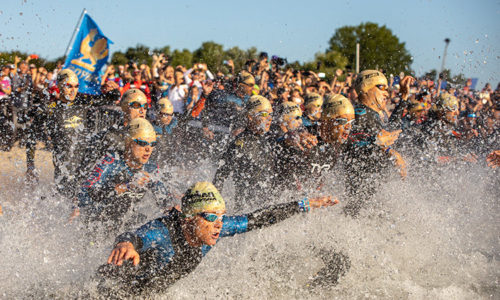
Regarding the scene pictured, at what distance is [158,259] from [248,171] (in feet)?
5.90

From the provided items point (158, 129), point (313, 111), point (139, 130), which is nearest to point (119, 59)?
point (158, 129)

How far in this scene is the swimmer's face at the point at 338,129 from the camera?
206 inches

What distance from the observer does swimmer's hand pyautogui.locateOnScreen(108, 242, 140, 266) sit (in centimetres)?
339

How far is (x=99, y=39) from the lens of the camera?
37.5 feet

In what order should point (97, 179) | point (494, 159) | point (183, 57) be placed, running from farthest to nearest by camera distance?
point (183, 57)
point (494, 159)
point (97, 179)

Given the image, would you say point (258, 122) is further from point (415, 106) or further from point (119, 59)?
point (119, 59)

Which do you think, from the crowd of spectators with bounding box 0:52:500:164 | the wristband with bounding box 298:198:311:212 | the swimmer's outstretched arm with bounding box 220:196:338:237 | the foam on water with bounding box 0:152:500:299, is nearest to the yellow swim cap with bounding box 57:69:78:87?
the foam on water with bounding box 0:152:500:299

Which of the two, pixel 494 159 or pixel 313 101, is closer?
pixel 494 159

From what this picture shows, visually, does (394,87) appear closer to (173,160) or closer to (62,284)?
(173,160)

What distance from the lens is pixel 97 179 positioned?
490cm

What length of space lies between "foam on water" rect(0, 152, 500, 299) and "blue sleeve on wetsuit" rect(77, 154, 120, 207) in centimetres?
37

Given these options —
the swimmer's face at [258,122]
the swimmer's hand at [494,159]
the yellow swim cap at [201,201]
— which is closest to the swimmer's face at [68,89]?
the swimmer's face at [258,122]

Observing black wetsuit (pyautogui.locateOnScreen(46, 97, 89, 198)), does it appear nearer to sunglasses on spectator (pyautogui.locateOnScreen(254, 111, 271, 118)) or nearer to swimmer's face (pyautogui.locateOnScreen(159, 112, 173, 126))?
swimmer's face (pyautogui.locateOnScreen(159, 112, 173, 126))

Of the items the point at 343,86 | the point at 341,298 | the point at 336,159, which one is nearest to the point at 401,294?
the point at 341,298
